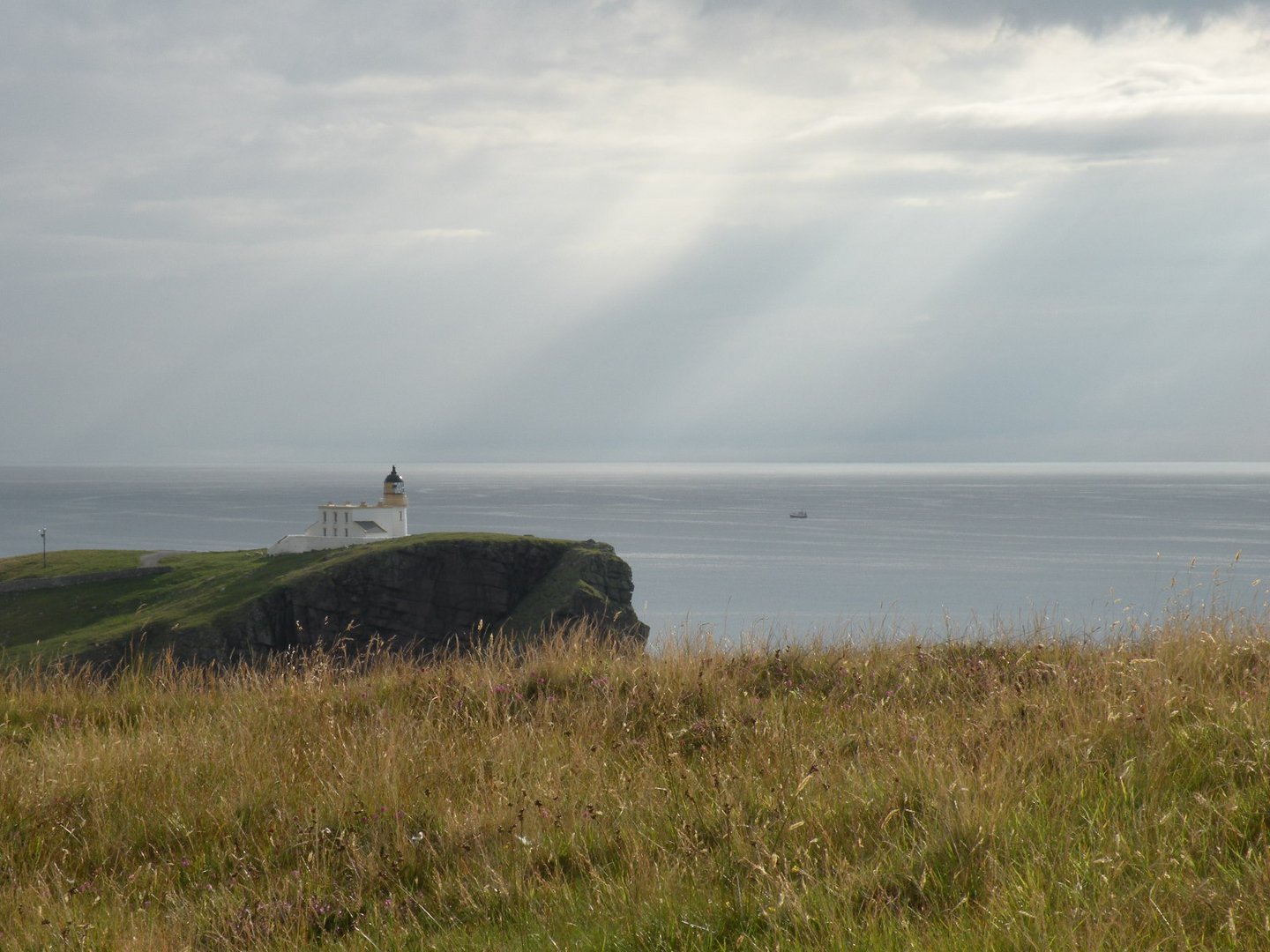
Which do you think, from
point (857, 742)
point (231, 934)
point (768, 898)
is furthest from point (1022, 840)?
point (231, 934)

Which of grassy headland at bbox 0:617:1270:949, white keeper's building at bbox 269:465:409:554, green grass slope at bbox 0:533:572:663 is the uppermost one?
grassy headland at bbox 0:617:1270:949

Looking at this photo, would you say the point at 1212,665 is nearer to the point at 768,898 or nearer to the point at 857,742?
the point at 857,742

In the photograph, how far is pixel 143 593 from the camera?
3433 inches

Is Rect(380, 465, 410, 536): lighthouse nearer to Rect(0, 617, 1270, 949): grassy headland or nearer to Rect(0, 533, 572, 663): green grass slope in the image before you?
Rect(0, 533, 572, 663): green grass slope

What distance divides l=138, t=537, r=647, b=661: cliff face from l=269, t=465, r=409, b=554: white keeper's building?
12160mm

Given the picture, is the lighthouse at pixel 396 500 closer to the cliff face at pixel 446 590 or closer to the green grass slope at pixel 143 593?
the green grass slope at pixel 143 593

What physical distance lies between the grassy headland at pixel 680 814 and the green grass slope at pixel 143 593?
72.3m

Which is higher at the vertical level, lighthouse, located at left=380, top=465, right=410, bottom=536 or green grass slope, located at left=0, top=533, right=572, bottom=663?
lighthouse, located at left=380, top=465, right=410, bottom=536

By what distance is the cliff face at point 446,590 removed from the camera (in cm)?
7806

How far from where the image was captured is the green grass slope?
2982 inches

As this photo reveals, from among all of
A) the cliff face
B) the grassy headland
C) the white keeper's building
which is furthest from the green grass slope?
the grassy headland

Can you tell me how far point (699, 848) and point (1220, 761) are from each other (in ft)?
7.96

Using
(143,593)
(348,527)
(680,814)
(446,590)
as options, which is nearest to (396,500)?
(348,527)

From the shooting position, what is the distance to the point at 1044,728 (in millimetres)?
5328
